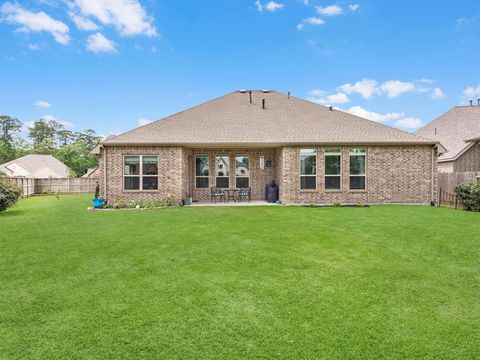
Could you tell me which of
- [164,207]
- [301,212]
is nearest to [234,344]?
[301,212]

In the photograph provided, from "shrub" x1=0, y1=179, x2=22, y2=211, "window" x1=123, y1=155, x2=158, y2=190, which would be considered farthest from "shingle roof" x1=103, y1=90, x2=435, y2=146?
"shrub" x1=0, y1=179, x2=22, y2=211

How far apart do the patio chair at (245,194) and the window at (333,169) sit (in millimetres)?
3624

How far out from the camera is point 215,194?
14312mm

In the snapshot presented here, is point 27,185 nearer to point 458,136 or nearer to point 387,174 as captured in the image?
point 387,174

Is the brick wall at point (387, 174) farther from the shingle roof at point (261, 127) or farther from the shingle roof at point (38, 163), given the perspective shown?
the shingle roof at point (38, 163)

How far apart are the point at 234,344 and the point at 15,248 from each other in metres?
5.75

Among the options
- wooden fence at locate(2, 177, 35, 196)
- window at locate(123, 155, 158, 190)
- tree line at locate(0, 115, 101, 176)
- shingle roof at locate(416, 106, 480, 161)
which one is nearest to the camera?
window at locate(123, 155, 158, 190)

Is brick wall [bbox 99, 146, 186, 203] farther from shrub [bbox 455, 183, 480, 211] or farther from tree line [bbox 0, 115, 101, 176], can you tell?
tree line [bbox 0, 115, 101, 176]

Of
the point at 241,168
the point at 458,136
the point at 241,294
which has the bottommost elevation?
the point at 241,294

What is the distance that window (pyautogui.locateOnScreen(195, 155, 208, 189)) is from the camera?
48.9 feet

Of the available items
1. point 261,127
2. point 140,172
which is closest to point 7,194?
point 140,172

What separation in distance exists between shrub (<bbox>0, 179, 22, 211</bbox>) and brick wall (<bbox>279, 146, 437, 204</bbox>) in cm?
1154

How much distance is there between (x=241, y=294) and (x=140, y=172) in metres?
10.7

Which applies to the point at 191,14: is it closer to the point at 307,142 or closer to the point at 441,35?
the point at 307,142
